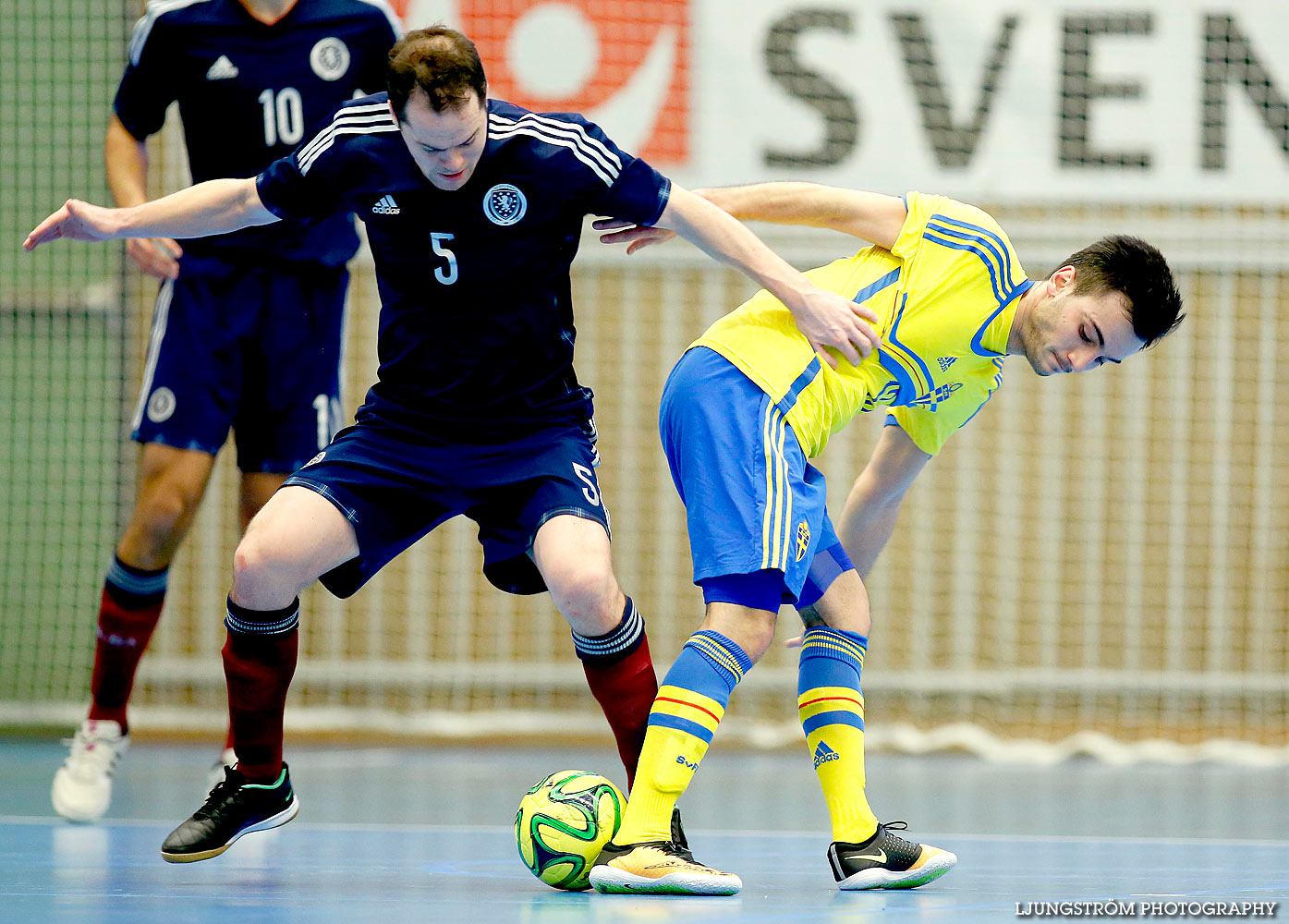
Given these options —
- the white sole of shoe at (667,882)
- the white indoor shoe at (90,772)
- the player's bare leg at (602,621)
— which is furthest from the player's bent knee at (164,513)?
the white sole of shoe at (667,882)

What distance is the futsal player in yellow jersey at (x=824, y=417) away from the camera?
2748mm

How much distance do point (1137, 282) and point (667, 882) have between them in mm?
1498

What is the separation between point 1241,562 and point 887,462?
4298mm

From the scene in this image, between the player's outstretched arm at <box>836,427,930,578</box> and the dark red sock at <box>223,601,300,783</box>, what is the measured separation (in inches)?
50.8

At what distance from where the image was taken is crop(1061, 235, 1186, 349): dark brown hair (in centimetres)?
285

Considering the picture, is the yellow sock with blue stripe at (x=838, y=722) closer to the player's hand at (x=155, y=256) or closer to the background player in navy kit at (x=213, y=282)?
the background player in navy kit at (x=213, y=282)

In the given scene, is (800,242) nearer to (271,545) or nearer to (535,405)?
(535,405)

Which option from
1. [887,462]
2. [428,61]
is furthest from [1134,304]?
[428,61]

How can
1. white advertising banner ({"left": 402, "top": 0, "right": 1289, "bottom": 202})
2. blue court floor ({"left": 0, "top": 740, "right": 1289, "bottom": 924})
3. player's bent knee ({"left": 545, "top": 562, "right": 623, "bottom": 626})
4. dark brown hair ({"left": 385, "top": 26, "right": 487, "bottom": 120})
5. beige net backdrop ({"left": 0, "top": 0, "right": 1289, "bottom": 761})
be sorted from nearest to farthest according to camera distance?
blue court floor ({"left": 0, "top": 740, "right": 1289, "bottom": 924}) < dark brown hair ({"left": 385, "top": 26, "right": 487, "bottom": 120}) < player's bent knee ({"left": 545, "top": 562, "right": 623, "bottom": 626}) < white advertising banner ({"left": 402, "top": 0, "right": 1289, "bottom": 202}) < beige net backdrop ({"left": 0, "top": 0, "right": 1289, "bottom": 761})

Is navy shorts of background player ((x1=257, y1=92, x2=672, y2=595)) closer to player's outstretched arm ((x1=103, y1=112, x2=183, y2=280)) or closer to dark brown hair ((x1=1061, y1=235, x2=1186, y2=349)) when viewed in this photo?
dark brown hair ((x1=1061, y1=235, x2=1186, y2=349))

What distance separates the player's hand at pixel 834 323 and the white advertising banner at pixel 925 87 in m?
3.69

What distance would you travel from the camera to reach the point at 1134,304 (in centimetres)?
285

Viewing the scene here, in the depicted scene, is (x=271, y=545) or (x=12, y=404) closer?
(x=271, y=545)

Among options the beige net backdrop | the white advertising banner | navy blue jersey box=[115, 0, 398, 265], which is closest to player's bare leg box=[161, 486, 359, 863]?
navy blue jersey box=[115, 0, 398, 265]
